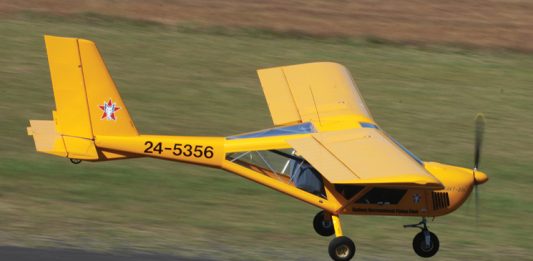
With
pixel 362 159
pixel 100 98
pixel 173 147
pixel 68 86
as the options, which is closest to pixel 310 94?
pixel 173 147

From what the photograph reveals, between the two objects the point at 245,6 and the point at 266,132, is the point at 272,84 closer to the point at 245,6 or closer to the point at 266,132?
the point at 266,132

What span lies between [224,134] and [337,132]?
9.05 metres

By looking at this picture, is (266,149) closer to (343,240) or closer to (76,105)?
(343,240)

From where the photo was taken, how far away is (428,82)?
106 feet

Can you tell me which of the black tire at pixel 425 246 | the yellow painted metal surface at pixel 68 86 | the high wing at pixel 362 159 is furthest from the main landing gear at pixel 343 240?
the yellow painted metal surface at pixel 68 86

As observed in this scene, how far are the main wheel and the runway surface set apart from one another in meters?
2.23

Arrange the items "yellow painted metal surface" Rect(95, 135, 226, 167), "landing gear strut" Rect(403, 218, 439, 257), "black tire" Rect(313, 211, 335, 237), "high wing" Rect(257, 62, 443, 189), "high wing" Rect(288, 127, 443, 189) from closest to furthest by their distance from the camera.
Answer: "high wing" Rect(288, 127, 443, 189), "high wing" Rect(257, 62, 443, 189), "yellow painted metal surface" Rect(95, 135, 226, 167), "landing gear strut" Rect(403, 218, 439, 257), "black tire" Rect(313, 211, 335, 237)

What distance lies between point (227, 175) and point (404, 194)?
697cm

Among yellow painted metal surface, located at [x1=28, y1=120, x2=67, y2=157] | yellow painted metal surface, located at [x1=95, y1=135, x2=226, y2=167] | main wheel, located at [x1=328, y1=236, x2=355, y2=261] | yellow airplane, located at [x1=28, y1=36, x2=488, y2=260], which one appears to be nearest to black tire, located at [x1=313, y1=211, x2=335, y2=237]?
yellow airplane, located at [x1=28, y1=36, x2=488, y2=260]

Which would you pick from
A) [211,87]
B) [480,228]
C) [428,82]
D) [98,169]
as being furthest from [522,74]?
[98,169]

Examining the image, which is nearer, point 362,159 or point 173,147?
point 362,159

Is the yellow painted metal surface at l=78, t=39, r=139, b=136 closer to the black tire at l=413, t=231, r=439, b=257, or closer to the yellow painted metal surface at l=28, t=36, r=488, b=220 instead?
the yellow painted metal surface at l=28, t=36, r=488, b=220

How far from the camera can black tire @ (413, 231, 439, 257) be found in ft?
63.8

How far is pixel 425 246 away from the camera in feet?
63.9
